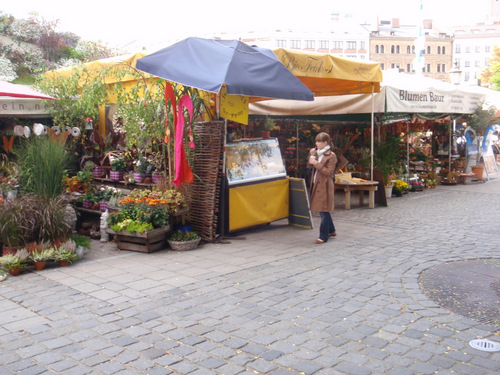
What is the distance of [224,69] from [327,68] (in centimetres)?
257

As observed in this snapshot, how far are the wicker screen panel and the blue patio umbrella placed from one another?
2.91 ft

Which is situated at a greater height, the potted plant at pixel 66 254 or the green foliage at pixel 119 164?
the green foliage at pixel 119 164

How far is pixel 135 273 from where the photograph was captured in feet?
18.8

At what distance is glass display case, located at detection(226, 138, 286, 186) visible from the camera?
7625 millimetres

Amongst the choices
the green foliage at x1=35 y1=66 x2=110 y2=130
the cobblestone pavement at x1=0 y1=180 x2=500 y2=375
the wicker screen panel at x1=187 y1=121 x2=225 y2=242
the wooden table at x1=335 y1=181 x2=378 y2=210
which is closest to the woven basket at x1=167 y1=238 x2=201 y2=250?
the cobblestone pavement at x1=0 y1=180 x2=500 y2=375

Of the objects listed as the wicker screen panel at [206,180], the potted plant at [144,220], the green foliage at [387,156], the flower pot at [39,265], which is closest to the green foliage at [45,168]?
the potted plant at [144,220]

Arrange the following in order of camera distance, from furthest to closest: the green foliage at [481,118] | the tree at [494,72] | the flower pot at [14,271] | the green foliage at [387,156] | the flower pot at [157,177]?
the tree at [494,72], the green foliage at [481,118], the green foliage at [387,156], the flower pot at [157,177], the flower pot at [14,271]

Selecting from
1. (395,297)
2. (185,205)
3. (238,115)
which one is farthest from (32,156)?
(395,297)

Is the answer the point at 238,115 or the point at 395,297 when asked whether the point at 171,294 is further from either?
the point at 238,115

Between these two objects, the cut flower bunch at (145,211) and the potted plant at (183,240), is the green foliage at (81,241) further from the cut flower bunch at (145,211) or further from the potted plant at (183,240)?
the potted plant at (183,240)

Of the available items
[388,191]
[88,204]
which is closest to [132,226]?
[88,204]

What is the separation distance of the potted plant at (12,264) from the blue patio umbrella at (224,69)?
2.92m

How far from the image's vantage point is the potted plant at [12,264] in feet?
18.2

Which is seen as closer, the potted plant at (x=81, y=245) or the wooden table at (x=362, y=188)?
the potted plant at (x=81, y=245)
